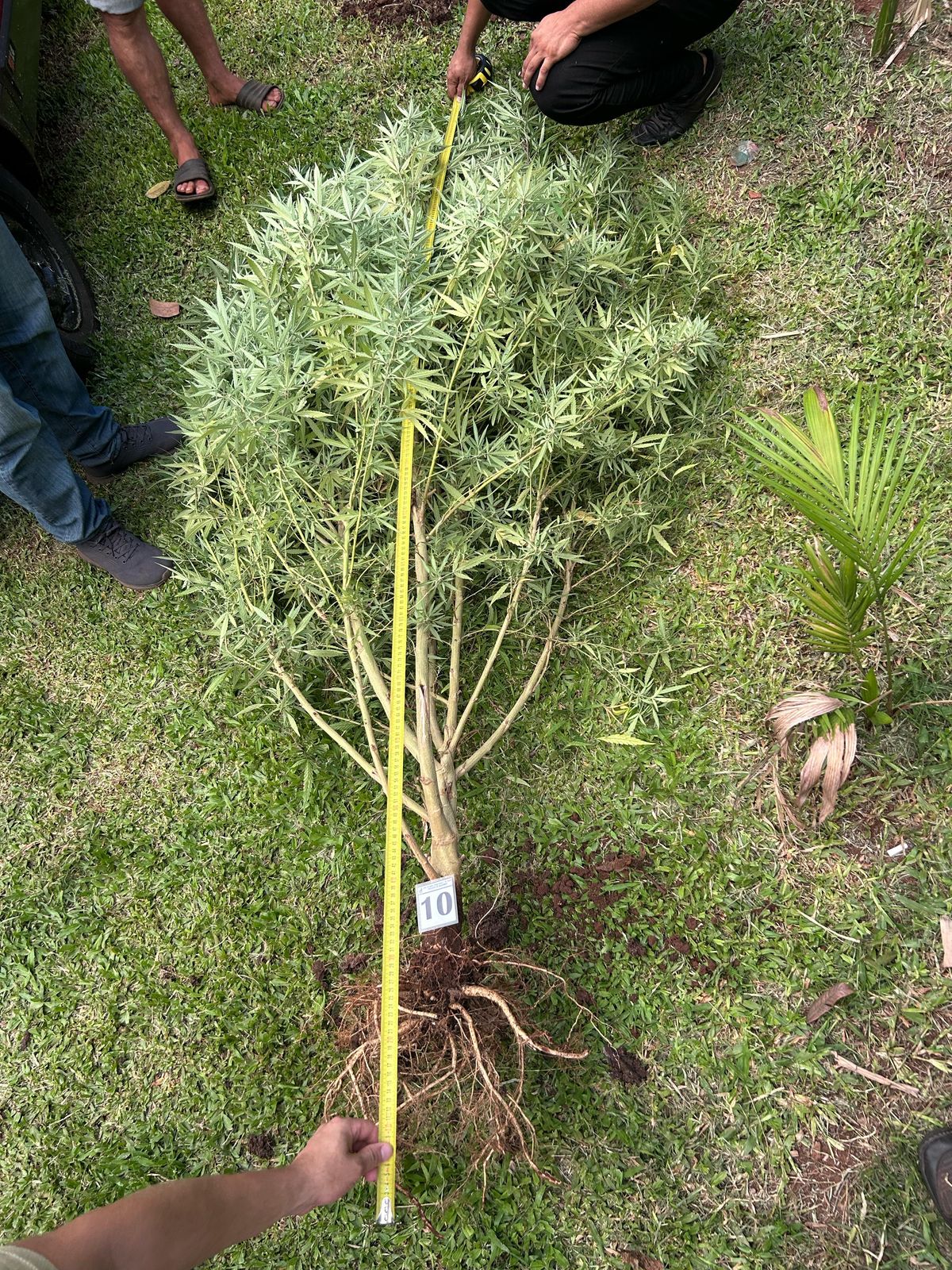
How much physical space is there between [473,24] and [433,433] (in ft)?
5.87

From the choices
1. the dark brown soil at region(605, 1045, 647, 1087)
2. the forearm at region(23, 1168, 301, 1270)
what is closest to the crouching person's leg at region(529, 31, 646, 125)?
the dark brown soil at region(605, 1045, 647, 1087)

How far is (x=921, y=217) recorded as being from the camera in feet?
9.14

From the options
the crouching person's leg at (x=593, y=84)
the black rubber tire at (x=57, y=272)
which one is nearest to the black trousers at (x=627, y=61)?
the crouching person's leg at (x=593, y=84)

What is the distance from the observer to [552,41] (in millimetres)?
2684

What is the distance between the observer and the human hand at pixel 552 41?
264 centimetres

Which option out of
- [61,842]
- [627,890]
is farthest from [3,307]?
[627,890]

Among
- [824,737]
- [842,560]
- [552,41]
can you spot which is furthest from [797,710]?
[552,41]

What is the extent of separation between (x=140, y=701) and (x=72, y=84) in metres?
3.22

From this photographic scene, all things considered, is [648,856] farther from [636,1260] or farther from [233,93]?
[233,93]

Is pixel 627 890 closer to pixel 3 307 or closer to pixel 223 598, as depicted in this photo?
pixel 223 598

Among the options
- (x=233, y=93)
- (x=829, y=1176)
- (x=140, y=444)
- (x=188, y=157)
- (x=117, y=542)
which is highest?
(x=233, y=93)

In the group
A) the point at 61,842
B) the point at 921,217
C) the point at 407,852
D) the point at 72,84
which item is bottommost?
the point at 407,852

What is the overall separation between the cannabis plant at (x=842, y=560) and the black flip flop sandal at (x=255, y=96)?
2.91m

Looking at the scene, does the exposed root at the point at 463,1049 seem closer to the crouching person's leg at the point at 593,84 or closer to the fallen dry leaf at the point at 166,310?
the fallen dry leaf at the point at 166,310
